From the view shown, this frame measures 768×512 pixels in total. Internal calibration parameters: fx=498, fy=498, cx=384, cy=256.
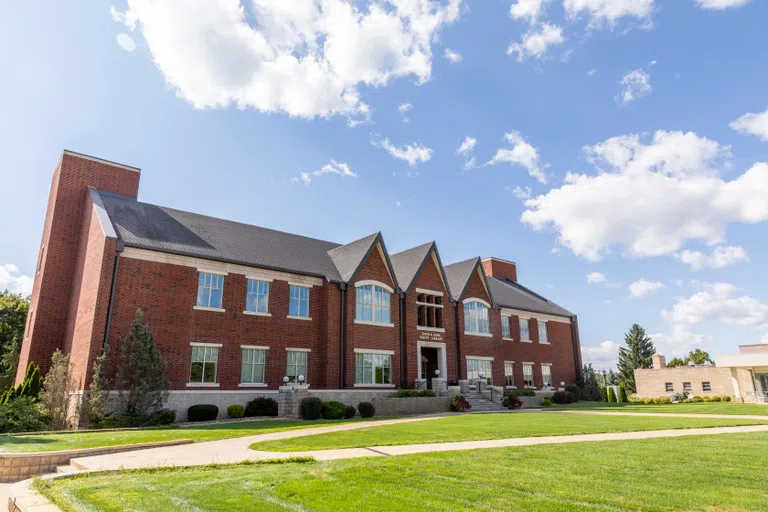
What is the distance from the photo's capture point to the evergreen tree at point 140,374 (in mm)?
20766

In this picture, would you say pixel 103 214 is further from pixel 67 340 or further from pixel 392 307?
pixel 392 307

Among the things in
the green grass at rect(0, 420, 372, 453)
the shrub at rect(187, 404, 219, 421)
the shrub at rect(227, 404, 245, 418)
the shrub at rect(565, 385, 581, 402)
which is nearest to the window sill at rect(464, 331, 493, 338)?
the shrub at rect(565, 385, 581, 402)

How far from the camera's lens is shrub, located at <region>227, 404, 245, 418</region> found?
77.8 ft

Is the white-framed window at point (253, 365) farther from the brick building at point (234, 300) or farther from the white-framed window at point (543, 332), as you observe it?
the white-framed window at point (543, 332)


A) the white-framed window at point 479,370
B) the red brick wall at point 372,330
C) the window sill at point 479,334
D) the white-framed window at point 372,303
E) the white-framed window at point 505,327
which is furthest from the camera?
the white-framed window at point 505,327

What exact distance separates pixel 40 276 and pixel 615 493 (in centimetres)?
3000


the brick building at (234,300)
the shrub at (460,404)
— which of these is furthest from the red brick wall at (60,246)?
the shrub at (460,404)

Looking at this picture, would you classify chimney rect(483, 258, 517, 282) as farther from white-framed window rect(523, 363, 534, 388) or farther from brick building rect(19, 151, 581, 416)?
brick building rect(19, 151, 581, 416)

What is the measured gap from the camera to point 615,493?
268 inches

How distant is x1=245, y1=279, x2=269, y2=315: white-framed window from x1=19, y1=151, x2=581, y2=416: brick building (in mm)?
56

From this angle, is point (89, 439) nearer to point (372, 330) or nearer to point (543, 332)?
point (372, 330)

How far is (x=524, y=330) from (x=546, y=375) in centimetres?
449

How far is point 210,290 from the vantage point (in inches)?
1004

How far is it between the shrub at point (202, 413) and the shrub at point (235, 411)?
0.80 m
